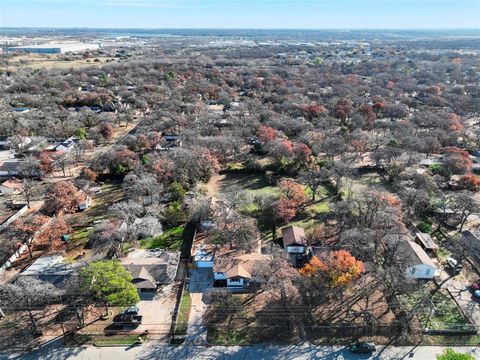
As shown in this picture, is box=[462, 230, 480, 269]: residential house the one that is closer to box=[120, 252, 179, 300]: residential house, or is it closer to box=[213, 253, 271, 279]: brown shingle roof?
box=[213, 253, 271, 279]: brown shingle roof

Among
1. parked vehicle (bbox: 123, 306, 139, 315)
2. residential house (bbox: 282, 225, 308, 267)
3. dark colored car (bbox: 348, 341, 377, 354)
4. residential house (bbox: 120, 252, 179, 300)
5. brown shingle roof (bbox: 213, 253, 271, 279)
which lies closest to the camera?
dark colored car (bbox: 348, 341, 377, 354)

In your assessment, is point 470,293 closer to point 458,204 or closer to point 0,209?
point 458,204

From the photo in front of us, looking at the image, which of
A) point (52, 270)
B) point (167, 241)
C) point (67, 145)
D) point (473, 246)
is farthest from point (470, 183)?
point (67, 145)

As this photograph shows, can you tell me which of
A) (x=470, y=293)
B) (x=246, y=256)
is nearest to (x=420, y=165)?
(x=470, y=293)

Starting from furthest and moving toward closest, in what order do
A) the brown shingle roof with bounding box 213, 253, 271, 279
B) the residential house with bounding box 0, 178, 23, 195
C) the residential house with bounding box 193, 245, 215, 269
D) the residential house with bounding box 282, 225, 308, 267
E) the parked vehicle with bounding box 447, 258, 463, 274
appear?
the residential house with bounding box 0, 178, 23, 195 < the residential house with bounding box 282, 225, 308, 267 < the residential house with bounding box 193, 245, 215, 269 < the parked vehicle with bounding box 447, 258, 463, 274 < the brown shingle roof with bounding box 213, 253, 271, 279

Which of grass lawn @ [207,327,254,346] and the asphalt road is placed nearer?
the asphalt road

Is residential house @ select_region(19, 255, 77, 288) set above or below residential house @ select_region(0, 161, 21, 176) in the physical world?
below

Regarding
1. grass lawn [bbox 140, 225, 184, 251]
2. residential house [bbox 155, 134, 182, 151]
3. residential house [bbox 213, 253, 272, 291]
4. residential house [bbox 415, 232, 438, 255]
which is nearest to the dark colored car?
residential house [bbox 213, 253, 272, 291]

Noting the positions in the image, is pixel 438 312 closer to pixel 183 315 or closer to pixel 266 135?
pixel 183 315

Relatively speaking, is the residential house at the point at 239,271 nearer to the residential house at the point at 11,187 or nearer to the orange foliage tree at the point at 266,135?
the orange foliage tree at the point at 266,135
